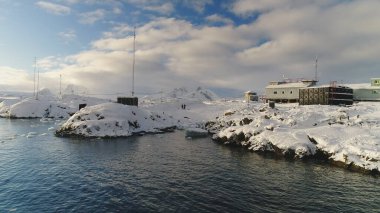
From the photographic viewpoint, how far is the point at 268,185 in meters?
31.6

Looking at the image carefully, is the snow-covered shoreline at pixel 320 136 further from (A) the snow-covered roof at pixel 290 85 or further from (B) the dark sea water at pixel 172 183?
(A) the snow-covered roof at pixel 290 85

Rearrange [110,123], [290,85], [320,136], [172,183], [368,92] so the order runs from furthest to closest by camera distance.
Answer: [290,85] < [368,92] < [110,123] < [320,136] < [172,183]

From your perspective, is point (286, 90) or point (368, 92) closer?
point (368, 92)

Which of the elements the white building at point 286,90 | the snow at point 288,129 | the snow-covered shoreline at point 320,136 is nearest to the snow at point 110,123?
the snow at point 288,129

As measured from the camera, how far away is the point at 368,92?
302 ft

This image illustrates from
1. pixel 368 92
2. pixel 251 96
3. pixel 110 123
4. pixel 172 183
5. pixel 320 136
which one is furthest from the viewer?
pixel 251 96

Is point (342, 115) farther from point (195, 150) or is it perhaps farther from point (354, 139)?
point (195, 150)

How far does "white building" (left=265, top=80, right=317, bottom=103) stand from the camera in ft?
338

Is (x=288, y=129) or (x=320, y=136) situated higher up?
(x=288, y=129)

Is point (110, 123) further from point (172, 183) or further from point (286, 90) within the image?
point (286, 90)

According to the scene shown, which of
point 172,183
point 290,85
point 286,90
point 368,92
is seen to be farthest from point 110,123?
point 368,92

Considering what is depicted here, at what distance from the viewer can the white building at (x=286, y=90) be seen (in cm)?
10293

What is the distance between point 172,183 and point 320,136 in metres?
26.5

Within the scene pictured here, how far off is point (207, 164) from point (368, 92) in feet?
237
